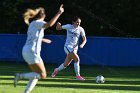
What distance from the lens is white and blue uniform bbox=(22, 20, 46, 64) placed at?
13.8 m

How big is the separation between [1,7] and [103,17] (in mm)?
7126

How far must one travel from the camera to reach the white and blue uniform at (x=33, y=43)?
13772mm

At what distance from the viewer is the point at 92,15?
39.8m

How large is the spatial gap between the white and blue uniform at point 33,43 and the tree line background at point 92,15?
24.8 metres

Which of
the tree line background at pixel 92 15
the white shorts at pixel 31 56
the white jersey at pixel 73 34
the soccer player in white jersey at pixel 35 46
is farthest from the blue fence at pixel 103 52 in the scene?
the white shorts at pixel 31 56

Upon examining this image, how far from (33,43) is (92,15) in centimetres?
2609

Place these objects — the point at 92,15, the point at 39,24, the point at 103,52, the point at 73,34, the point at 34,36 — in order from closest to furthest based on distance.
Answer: the point at 39,24 → the point at 34,36 → the point at 73,34 → the point at 103,52 → the point at 92,15

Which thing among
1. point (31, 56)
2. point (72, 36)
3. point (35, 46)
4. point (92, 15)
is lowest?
point (92, 15)

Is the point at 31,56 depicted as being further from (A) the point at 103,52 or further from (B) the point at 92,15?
(B) the point at 92,15

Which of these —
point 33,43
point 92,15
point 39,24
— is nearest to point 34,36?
point 33,43

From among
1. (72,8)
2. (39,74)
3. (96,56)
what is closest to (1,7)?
(72,8)

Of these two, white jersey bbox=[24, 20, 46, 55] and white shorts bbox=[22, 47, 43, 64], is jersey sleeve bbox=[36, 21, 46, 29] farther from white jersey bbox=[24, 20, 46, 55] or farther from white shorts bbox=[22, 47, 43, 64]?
white shorts bbox=[22, 47, 43, 64]

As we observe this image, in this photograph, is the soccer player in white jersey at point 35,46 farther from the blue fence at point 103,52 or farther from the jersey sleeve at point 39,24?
the blue fence at point 103,52

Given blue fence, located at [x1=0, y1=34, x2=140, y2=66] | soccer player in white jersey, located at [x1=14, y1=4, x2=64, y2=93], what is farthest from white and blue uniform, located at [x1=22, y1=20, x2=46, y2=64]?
blue fence, located at [x1=0, y1=34, x2=140, y2=66]
